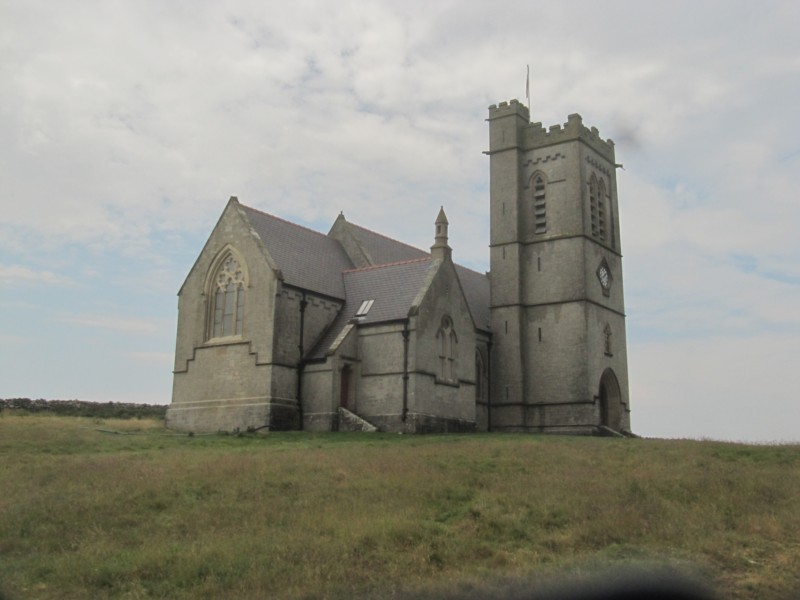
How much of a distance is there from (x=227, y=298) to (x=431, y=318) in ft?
33.6

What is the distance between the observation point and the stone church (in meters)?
39.8

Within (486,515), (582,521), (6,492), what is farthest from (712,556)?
(6,492)

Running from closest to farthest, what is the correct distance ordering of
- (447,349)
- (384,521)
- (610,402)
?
(384,521), (447,349), (610,402)

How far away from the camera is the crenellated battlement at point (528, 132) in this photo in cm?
4922

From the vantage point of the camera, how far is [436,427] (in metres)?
39.8

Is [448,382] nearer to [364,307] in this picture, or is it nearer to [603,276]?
[364,307]

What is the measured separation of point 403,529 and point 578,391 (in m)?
30.7

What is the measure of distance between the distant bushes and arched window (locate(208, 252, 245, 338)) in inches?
386

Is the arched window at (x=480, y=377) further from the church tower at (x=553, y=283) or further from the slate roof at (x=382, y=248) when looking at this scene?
the slate roof at (x=382, y=248)

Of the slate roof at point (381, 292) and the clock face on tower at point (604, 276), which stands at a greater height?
the clock face on tower at point (604, 276)

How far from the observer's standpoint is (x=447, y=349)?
137 ft

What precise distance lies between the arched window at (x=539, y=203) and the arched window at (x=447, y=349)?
10.4 m

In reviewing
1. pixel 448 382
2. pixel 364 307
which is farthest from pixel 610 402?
pixel 364 307

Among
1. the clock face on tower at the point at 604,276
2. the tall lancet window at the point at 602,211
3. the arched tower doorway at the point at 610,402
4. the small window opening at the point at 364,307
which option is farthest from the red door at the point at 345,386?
the tall lancet window at the point at 602,211
